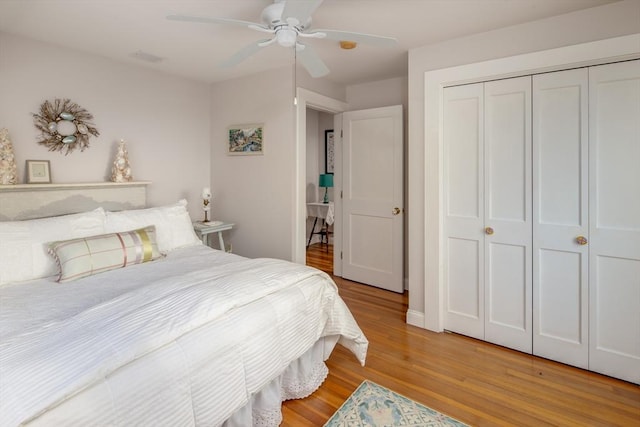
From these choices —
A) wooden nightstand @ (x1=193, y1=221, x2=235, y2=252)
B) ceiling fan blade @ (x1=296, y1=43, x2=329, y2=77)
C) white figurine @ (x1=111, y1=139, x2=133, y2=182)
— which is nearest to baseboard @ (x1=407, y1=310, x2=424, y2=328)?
wooden nightstand @ (x1=193, y1=221, x2=235, y2=252)

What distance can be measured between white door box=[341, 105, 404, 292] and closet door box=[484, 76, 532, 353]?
1125 mm

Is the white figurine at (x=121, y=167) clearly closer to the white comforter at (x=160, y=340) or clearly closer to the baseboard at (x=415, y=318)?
the white comforter at (x=160, y=340)

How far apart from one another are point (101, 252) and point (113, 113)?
1.58 m

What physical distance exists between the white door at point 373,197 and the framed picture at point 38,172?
2.86 metres

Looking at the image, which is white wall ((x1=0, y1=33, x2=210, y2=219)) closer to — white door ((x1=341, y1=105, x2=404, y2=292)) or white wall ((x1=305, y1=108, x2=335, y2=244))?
white door ((x1=341, y1=105, x2=404, y2=292))

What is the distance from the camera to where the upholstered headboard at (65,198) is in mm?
2500

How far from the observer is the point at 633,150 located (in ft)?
6.87

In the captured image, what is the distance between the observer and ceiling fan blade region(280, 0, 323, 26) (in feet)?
4.79

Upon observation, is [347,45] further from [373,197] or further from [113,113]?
[113,113]

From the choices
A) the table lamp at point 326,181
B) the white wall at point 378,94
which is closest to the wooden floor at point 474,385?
the white wall at point 378,94

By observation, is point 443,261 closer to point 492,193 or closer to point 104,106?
point 492,193

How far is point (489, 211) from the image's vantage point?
2.61 metres

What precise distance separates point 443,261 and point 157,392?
233 cm

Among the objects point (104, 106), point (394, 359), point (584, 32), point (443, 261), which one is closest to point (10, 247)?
Answer: point (104, 106)
